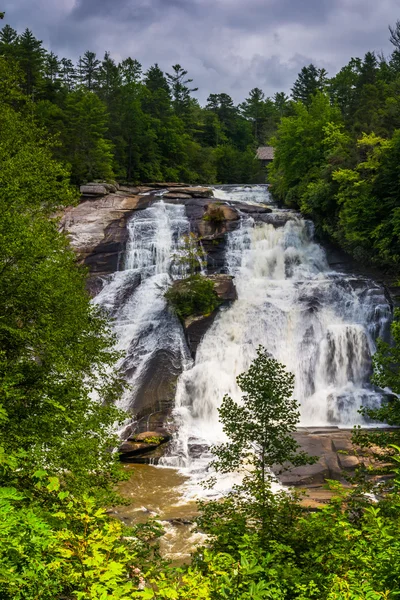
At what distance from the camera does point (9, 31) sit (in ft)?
167

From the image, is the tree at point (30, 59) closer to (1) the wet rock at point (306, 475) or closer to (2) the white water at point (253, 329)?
(2) the white water at point (253, 329)

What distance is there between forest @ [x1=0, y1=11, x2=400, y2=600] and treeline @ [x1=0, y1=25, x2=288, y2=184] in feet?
1.74

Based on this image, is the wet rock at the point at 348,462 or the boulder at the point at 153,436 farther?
the boulder at the point at 153,436

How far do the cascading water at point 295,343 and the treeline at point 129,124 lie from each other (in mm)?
14943

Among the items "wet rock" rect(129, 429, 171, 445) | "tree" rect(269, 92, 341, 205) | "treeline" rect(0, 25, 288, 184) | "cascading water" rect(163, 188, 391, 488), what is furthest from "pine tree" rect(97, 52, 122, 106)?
"wet rock" rect(129, 429, 171, 445)

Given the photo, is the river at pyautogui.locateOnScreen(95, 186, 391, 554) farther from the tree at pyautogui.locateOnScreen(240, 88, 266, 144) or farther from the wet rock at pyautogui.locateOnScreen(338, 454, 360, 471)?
the tree at pyautogui.locateOnScreen(240, 88, 266, 144)

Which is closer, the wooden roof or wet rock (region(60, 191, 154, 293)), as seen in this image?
wet rock (region(60, 191, 154, 293))

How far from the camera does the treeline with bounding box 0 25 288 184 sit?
37.6 metres

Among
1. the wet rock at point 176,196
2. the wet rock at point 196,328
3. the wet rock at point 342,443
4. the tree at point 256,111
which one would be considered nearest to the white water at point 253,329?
the wet rock at point 196,328

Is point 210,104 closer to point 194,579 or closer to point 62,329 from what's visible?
point 62,329

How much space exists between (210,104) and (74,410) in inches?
3013

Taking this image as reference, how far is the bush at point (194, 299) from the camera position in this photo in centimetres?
2298

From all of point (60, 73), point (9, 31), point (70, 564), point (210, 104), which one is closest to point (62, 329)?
point (70, 564)

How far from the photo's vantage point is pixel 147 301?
24.2 meters
